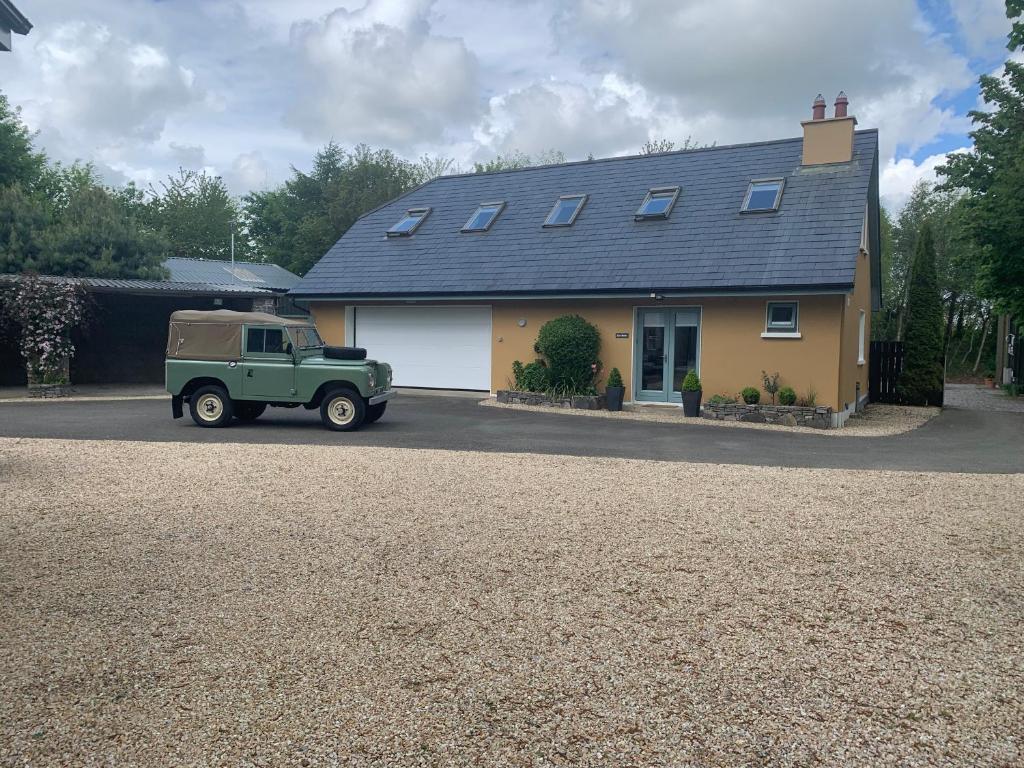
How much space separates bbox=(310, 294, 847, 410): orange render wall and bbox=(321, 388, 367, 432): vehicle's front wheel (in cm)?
629

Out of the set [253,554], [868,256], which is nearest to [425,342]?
[868,256]

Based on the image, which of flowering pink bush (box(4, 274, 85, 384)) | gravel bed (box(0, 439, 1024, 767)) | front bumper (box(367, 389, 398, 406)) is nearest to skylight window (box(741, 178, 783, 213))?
front bumper (box(367, 389, 398, 406))

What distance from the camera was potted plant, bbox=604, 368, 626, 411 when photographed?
16.2 metres

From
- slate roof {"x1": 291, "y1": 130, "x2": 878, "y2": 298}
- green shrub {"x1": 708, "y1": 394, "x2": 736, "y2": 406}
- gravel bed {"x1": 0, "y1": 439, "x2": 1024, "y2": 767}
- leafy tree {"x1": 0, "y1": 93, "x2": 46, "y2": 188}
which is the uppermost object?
leafy tree {"x1": 0, "y1": 93, "x2": 46, "y2": 188}

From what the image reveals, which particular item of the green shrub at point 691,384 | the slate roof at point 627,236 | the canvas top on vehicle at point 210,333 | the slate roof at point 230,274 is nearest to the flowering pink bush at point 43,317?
the slate roof at point 627,236

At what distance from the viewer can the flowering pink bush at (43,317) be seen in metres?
17.7

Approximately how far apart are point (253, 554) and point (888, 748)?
4.36 m

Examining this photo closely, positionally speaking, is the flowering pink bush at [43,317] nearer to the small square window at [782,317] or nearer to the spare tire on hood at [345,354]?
the spare tire on hood at [345,354]

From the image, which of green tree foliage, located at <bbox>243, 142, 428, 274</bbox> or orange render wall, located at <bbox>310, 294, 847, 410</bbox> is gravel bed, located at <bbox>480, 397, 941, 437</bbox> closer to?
orange render wall, located at <bbox>310, 294, 847, 410</bbox>

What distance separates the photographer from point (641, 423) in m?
14.4

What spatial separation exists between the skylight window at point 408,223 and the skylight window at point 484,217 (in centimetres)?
169

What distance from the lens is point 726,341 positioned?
52.0 feet

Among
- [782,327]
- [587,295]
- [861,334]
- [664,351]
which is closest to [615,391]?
[664,351]

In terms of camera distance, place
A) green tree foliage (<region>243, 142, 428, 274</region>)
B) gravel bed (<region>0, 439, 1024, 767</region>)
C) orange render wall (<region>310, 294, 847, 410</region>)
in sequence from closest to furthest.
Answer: gravel bed (<region>0, 439, 1024, 767</region>), orange render wall (<region>310, 294, 847, 410</region>), green tree foliage (<region>243, 142, 428, 274</region>)
